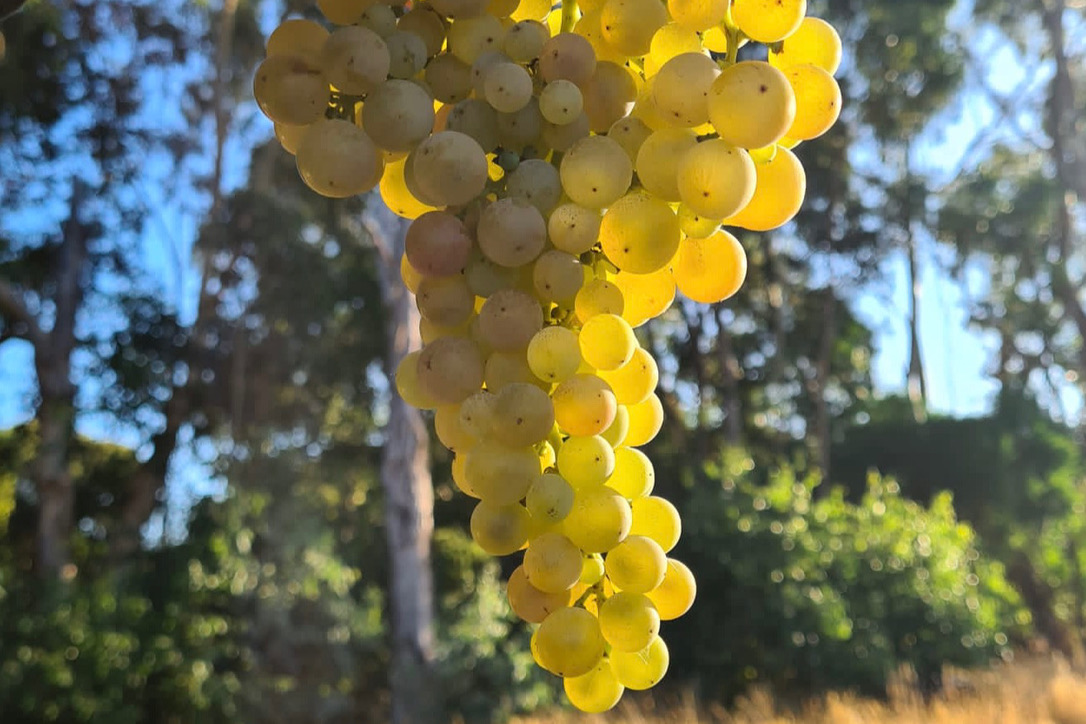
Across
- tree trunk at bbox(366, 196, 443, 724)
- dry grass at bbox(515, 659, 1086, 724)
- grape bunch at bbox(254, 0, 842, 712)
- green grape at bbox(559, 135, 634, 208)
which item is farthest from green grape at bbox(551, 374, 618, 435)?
tree trunk at bbox(366, 196, 443, 724)

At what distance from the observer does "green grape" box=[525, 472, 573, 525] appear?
0.46 metres

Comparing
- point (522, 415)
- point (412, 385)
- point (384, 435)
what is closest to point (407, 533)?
point (384, 435)

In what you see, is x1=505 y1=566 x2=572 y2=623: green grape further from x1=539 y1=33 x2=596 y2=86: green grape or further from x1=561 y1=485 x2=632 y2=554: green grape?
x1=539 y1=33 x2=596 y2=86: green grape

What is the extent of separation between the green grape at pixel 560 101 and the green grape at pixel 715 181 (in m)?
0.07

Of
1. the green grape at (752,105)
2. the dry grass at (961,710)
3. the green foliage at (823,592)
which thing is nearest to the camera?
the green grape at (752,105)

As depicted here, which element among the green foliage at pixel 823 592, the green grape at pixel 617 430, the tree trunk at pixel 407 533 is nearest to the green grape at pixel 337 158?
the green grape at pixel 617 430

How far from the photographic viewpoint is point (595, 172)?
0.45 m

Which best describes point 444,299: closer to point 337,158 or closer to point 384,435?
point 337,158

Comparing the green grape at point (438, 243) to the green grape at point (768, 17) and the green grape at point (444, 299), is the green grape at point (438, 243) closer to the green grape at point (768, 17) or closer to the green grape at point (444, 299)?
the green grape at point (444, 299)

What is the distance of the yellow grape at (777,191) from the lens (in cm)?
47

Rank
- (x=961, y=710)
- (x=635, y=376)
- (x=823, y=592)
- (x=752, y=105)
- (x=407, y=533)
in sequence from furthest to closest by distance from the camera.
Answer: (x=407, y=533), (x=823, y=592), (x=961, y=710), (x=635, y=376), (x=752, y=105)

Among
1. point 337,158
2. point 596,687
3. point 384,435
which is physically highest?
point 337,158

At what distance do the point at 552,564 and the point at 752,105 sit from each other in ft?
0.87

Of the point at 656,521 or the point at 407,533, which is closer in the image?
the point at 656,521
